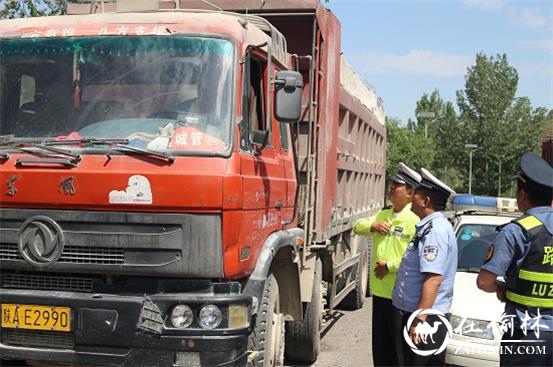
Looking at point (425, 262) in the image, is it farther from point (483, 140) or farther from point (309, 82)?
point (483, 140)

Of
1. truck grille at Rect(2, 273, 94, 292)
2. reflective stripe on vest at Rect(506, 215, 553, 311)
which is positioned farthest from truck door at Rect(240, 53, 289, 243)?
reflective stripe on vest at Rect(506, 215, 553, 311)

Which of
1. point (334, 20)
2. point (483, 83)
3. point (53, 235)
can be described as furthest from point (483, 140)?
point (53, 235)

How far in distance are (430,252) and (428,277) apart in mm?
161

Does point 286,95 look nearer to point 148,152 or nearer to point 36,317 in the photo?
point 148,152

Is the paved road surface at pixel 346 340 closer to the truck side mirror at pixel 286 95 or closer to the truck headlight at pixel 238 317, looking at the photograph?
the truck headlight at pixel 238 317

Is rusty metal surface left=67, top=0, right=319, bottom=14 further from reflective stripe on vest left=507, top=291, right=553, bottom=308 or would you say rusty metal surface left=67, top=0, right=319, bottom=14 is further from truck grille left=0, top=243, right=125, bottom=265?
reflective stripe on vest left=507, top=291, right=553, bottom=308

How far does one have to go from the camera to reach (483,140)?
166 feet

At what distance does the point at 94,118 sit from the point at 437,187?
2332mm

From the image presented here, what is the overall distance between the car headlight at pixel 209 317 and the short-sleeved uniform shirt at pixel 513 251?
1.58 m

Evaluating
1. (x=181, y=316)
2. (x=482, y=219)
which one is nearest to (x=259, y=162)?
(x=181, y=316)

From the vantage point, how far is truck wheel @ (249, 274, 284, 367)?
13.9 ft

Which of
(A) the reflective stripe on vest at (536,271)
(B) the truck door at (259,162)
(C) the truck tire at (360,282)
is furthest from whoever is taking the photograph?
(C) the truck tire at (360,282)

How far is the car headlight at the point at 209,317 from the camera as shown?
3711 millimetres

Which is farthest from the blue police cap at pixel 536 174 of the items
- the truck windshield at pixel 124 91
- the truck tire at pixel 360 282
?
the truck tire at pixel 360 282
